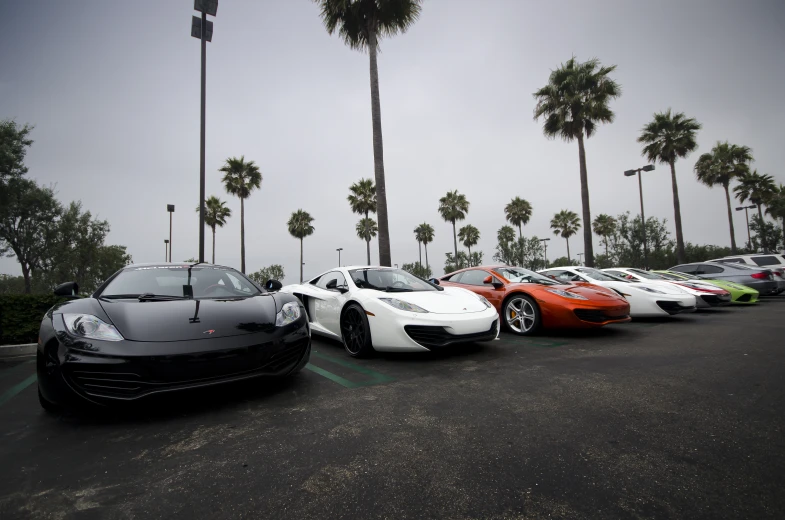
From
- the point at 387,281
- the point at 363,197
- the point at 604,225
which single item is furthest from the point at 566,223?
the point at 387,281

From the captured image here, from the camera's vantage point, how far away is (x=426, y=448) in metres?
2.00

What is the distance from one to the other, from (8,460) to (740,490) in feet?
12.1

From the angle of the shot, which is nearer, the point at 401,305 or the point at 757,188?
the point at 401,305

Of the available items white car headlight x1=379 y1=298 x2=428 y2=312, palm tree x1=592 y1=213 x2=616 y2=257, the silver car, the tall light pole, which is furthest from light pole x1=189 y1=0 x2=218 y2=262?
palm tree x1=592 y1=213 x2=616 y2=257

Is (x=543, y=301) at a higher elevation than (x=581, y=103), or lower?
lower

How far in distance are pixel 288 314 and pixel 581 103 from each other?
1967 centimetres

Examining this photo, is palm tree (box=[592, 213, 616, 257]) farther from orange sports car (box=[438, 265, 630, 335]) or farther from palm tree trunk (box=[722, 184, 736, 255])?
Answer: orange sports car (box=[438, 265, 630, 335])

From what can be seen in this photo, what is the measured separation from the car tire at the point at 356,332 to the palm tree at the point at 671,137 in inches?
978

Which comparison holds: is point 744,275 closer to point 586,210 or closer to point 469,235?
point 586,210

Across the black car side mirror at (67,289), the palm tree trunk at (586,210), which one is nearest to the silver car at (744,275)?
the palm tree trunk at (586,210)

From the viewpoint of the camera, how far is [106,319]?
104 inches

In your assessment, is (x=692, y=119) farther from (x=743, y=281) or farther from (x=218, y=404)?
(x=218, y=404)

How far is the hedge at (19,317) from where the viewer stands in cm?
594

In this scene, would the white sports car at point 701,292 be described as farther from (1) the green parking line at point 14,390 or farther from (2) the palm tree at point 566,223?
(2) the palm tree at point 566,223
